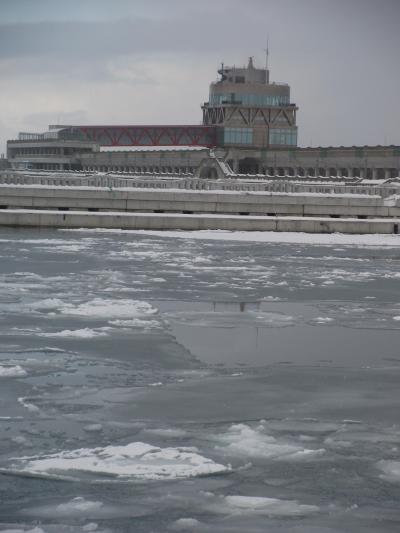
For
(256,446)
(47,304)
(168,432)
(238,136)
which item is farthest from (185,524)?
(238,136)

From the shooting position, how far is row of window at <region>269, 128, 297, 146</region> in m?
166

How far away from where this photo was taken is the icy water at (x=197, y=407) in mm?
8469

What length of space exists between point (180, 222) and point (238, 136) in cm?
11925

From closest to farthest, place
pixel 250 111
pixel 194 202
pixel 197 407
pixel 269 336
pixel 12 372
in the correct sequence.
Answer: pixel 197 407 < pixel 12 372 < pixel 269 336 < pixel 194 202 < pixel 250 111

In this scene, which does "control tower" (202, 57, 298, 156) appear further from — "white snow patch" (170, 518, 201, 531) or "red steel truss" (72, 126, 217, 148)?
"white snow patch" (170, 518, 201, 531)

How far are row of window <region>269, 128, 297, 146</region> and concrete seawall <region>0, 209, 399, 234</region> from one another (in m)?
122

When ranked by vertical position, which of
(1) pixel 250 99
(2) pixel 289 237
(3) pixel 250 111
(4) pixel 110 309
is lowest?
(4) pixel 110 309

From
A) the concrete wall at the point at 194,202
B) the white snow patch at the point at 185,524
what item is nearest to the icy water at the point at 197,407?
the white snow patch at the point at 185,524

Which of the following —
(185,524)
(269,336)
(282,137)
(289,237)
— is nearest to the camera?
(185,524)

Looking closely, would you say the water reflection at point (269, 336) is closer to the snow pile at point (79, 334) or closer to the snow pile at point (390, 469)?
the snow pile at point (79, 334)

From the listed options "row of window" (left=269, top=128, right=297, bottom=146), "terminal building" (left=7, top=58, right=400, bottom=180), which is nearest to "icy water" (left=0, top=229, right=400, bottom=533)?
"terminal building" (left=7, top=58, right=400, bottom=180)

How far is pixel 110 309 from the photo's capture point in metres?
19.0

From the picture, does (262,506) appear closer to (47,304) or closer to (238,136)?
(47,304)

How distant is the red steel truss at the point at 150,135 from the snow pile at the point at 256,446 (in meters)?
154
